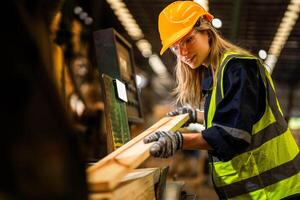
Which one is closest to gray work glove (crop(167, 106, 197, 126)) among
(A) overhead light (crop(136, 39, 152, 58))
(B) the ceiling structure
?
(B) the ceiling structure

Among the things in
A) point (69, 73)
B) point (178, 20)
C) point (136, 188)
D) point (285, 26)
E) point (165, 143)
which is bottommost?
point (285, 26)

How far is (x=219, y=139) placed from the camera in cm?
234

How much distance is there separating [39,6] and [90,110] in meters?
5.75

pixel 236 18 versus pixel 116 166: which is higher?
pixel 116 166

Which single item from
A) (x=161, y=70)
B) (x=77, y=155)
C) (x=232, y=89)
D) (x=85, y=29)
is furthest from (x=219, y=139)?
(x=161, y=70)

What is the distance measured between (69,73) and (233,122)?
11.6 feet

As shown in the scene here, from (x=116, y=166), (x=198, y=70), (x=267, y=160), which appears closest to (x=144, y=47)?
(x=198, y=70)

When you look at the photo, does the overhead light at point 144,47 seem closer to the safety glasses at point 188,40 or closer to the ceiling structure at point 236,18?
the ceiling structure at point 236,18

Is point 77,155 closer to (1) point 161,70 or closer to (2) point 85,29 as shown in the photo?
(2) point 85,29

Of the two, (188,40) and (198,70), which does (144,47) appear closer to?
(198,70)

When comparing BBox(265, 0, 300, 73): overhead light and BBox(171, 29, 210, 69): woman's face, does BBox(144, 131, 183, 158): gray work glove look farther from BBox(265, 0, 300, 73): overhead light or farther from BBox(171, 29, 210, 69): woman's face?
BBox(265, 0, 300, 73): overhead light

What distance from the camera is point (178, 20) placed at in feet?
9.23

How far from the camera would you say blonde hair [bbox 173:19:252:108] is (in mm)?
2812

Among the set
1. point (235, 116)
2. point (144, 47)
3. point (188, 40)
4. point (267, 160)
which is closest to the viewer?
point (235, 116)
